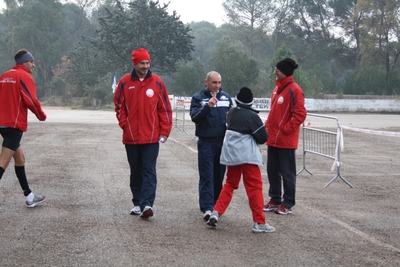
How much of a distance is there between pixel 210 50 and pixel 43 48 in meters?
26.1

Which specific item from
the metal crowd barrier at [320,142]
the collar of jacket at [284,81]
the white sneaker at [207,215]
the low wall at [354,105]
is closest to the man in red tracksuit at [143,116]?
the white sneaker at [207,215]

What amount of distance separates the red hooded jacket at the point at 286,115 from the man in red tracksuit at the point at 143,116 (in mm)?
1459

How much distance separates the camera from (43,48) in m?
85.1

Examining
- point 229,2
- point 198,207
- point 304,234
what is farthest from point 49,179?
point 229,2

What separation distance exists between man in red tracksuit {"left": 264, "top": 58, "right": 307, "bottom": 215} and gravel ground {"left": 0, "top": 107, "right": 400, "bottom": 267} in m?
0.35

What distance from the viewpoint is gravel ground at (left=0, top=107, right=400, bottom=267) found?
5598mm

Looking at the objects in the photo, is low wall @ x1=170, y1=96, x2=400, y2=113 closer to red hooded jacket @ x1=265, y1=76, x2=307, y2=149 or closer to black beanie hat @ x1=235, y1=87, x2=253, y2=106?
red hooded jacket @ x1=265, y1=76, x2=307, y2=149

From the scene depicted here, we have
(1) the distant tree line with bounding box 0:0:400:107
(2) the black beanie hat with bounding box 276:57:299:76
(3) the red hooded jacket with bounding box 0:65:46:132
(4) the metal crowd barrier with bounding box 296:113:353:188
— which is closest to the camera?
(3) the red hooded jacket with bounding box 0:65:46:132

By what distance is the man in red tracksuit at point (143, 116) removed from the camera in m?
7.22

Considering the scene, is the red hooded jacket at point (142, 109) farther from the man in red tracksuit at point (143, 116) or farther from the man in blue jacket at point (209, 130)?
the man in blue jacket at point (209, 130)

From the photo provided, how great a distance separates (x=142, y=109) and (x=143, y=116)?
0.08 m

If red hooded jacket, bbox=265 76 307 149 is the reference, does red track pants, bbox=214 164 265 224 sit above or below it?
below

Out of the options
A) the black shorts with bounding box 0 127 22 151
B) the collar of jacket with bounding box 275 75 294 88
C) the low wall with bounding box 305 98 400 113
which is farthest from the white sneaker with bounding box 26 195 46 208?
the low wall with bounding box 305 98 400 113

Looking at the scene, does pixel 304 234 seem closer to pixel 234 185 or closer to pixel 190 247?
pixel 234 185
